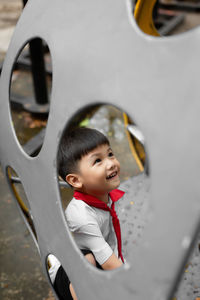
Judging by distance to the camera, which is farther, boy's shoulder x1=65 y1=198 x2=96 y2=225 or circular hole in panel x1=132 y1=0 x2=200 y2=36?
circular hole in panel x1=132 y1=0 x2=200 y2=36

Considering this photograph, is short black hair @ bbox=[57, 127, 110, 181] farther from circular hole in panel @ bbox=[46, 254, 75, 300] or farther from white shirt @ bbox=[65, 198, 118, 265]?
circular hole in panel @ bbox=[46, 254, 75, 300]

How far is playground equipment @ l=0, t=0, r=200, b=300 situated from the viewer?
51 cm

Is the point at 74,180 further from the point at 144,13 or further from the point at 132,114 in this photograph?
the point at 144,13

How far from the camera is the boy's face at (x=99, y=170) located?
0.93 metres

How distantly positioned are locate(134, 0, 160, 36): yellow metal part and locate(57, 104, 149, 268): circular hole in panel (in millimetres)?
387

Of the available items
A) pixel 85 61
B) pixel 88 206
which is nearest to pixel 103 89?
pixel 85 61

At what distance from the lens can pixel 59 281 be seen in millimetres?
977

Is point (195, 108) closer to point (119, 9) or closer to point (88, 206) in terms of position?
point (119, 9)

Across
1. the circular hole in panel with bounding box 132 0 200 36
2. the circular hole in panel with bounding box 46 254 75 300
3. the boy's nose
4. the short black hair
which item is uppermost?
the circular hole in panel with bounding box 132 0 200 36

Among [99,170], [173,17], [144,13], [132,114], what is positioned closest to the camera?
[132,114]

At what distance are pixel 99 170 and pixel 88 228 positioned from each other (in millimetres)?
160

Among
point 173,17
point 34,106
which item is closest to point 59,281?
point 34,106

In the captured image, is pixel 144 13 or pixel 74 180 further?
pixel 144 13

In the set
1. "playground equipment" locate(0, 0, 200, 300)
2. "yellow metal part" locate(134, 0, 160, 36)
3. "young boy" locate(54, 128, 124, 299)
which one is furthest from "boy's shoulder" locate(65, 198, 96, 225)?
"yellow metal part" locate(134, 0, 160, 36)
